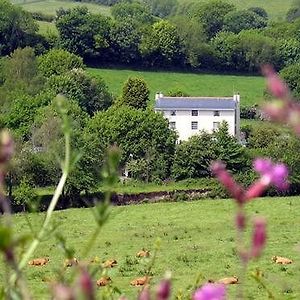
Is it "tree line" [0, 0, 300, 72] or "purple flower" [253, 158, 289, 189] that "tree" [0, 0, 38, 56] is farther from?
"purple flower" [253, 158, 289, 189]

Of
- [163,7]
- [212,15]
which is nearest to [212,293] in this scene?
[212,15]

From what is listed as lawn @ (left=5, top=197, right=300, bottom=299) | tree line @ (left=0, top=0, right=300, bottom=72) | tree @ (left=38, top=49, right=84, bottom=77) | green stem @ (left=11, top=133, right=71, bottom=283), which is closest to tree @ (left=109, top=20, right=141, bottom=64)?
tree line @ (left=0, top=0, right=300, bottom=72)

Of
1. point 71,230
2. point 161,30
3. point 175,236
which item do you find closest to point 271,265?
point 175,236

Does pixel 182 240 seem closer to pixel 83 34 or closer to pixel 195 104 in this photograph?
pixel 195 104

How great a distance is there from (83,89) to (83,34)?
17.5m

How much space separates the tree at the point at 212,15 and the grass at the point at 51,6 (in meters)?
12.1

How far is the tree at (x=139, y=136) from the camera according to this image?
48.7m

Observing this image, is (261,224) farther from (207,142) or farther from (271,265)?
(207,142)

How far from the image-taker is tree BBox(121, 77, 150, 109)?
65000 millimetres

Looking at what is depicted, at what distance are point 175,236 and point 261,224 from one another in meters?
29.1

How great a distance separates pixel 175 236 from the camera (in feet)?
98.2

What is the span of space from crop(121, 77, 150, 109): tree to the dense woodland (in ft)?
0.24

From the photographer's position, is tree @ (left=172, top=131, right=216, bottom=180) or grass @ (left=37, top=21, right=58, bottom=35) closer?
tree @ (left=172, top=131, right=216, bottom=180)

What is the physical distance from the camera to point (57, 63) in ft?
238
